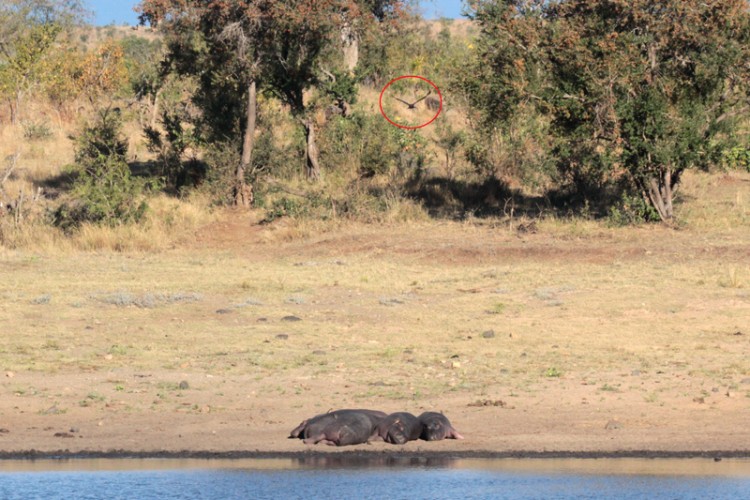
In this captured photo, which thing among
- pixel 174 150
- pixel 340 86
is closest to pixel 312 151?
pixel 340 86

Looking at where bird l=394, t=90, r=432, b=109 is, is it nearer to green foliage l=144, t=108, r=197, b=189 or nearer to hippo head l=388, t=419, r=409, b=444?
green foliage l=144, t=108, r=197, b=189

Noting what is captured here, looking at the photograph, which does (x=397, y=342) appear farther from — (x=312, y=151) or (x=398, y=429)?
(x=312, y=151)

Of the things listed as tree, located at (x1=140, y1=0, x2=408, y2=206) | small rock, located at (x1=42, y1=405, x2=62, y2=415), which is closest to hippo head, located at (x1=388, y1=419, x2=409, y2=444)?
small rock, located at (x1=42, y1=405, x2=62, y2=415)

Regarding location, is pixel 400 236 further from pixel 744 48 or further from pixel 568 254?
pixel 744 48

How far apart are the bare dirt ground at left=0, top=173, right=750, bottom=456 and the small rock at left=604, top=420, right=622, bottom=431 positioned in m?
0.05

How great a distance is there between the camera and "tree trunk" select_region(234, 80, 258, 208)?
21938mm

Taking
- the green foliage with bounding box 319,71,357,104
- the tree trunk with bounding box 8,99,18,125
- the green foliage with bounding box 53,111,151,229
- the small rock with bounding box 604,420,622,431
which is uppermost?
the green foliage with bounding box 319,71,357,104

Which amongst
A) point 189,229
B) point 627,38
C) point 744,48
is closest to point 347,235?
point 189,229

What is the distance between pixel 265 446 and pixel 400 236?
38.4ft

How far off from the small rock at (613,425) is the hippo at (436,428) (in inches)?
44.6

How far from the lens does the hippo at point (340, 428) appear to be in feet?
26.4

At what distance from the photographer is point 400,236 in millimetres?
19719

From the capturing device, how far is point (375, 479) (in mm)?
7539

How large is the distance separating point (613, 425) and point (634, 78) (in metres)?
10.6
